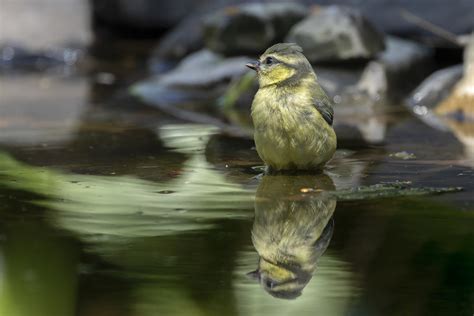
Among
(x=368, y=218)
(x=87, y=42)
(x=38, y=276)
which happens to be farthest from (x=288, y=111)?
(x=87, y=42)

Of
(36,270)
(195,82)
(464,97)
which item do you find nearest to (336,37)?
(464,97)

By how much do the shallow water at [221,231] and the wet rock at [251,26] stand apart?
3.96 m

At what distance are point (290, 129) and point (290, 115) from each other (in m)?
0.08

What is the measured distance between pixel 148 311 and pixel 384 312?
81 cm

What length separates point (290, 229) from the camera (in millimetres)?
4707

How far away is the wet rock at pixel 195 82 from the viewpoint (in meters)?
11.1

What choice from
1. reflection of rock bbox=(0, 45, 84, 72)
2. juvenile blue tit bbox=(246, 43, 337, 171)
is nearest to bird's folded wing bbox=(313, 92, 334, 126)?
juvenile blue tit bbox=(246, 43, 337, 171)

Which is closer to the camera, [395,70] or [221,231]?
[221,231]

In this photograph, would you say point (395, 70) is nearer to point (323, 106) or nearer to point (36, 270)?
point (323, 106)

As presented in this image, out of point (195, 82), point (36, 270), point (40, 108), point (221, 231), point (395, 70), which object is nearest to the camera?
point (36, 270)

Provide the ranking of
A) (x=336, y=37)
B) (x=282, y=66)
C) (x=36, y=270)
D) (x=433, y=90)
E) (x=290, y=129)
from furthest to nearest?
(x=336, y=37), (x=433, y=90), (x=282, y=66), (x=290, y=129), (x=36, y=270)

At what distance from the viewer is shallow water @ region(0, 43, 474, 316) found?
366cm

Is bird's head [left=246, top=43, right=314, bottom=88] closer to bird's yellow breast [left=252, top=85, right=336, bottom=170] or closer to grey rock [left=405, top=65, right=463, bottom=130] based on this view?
bird's yellow breast [left=252, top=85, right=336, bottom=170]

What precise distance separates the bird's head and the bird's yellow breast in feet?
0.26
